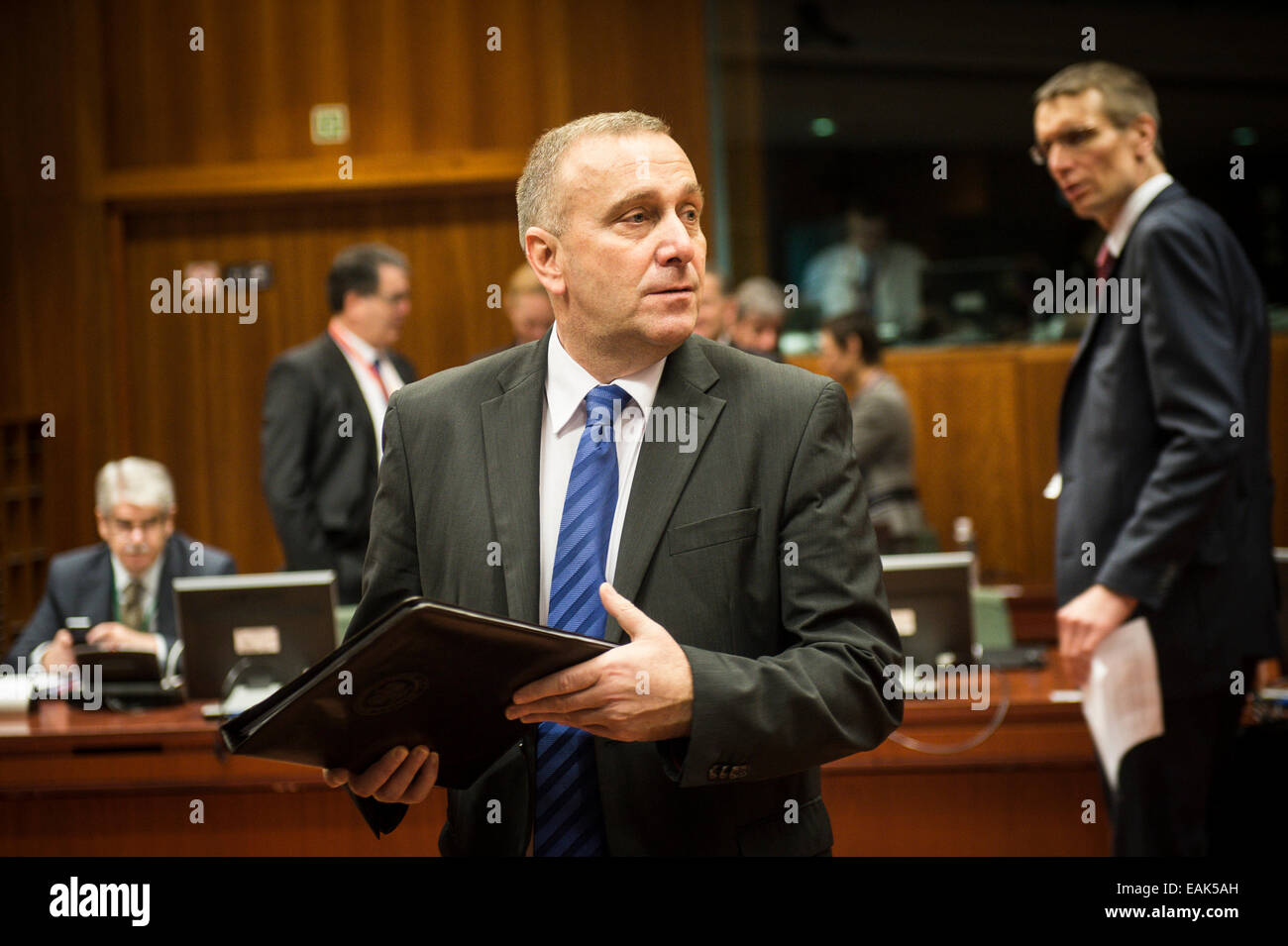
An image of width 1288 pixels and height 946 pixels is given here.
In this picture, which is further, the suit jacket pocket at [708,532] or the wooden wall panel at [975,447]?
the wooden wall panel at [975,447]

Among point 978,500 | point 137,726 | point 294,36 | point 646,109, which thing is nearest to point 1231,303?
point 137,726

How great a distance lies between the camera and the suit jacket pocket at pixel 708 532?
1513 millimetres

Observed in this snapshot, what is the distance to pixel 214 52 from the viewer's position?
6469 mm

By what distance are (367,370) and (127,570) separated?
129 centimetres

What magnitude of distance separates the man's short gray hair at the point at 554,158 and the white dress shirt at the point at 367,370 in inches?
123

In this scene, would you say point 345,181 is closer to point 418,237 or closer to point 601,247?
point 418,237

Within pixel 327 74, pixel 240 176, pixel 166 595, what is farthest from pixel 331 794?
pixel 327 74

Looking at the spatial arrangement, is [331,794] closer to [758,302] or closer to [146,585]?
[146,585]

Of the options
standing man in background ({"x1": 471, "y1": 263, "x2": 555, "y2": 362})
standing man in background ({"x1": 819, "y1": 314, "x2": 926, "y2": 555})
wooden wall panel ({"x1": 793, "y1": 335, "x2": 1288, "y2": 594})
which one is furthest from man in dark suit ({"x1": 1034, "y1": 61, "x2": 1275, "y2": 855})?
wooden wall panel ({"x1": 793, "y1": 335, "x2": 1288, "y2": 594})

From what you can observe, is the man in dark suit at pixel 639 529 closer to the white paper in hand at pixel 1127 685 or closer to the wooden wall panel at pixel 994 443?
the white paper in hand at pixel 1127 685

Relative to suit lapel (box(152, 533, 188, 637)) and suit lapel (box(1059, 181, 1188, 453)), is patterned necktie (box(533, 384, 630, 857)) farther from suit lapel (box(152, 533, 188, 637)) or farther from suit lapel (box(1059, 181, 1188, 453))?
suit lapel (box(152, 533, 188, 637))

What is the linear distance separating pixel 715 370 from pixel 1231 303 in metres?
1.25

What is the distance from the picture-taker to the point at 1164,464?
2309mm

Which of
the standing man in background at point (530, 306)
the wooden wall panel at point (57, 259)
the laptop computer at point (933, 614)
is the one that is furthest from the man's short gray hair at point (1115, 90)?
the wooden wall panel at point (57, 259)
